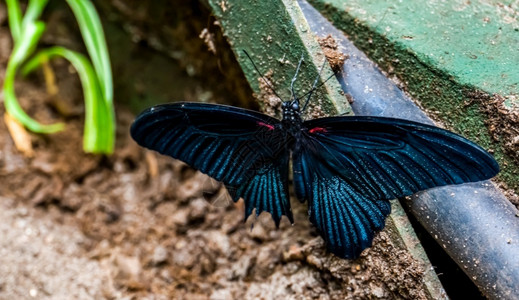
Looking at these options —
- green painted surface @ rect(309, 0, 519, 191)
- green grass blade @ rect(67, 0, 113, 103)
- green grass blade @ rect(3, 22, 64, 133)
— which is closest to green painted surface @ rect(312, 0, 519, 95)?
green painted surface @ rect(309, 0, 519, 191)

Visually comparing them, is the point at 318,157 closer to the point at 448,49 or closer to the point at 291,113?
the point at 291,113

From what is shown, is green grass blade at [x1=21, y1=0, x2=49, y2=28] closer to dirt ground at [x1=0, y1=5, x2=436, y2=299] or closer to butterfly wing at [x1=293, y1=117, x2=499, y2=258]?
dirt ground at [x1=0, y1=5, x2=436, y2=299]

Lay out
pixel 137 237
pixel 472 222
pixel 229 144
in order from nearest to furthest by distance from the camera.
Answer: pixel 472 222
pixel 229 144
pixel 137 237

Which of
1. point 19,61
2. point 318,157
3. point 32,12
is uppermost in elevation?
point 32,12

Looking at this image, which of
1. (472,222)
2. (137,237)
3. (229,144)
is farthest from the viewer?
(137,237)

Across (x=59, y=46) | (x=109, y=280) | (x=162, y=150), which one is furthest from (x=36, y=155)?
(x=162, y=150)

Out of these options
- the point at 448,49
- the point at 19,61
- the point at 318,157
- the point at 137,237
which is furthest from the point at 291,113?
the point at 19,61

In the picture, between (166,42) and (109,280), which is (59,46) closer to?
(166,42)

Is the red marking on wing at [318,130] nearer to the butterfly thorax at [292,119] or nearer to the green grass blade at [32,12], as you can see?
the butterfly thorax at [292,119]
